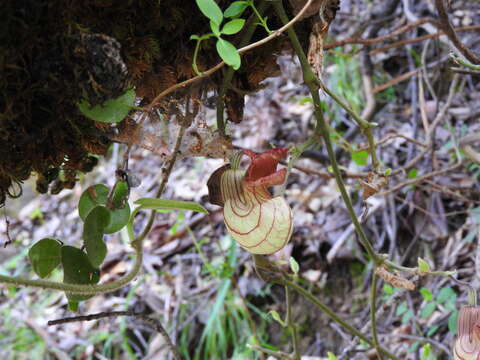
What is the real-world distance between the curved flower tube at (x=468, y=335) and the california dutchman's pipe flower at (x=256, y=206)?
0.37m

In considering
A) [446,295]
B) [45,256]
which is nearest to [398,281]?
[45,256]

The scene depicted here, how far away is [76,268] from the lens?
0.69m

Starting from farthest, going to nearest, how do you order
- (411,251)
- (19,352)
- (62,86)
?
(19,352)
(411,251)
(62,86)

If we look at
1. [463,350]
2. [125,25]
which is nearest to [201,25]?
[125,25]

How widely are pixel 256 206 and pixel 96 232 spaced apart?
0.22 metres

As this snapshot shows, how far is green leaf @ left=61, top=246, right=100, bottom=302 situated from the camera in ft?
2.23

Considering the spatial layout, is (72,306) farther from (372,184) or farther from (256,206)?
(372,184)

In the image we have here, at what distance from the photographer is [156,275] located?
226cm

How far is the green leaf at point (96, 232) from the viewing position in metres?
0.65

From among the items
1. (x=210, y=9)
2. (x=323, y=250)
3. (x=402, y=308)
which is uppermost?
(x=210, y=9)

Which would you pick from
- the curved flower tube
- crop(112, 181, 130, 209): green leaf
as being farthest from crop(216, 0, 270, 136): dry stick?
the curved flower tube

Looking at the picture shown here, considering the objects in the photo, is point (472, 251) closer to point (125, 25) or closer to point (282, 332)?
point (282, 332)

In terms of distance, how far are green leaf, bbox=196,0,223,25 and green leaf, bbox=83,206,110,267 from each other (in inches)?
11.6

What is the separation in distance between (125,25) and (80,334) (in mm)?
1941
